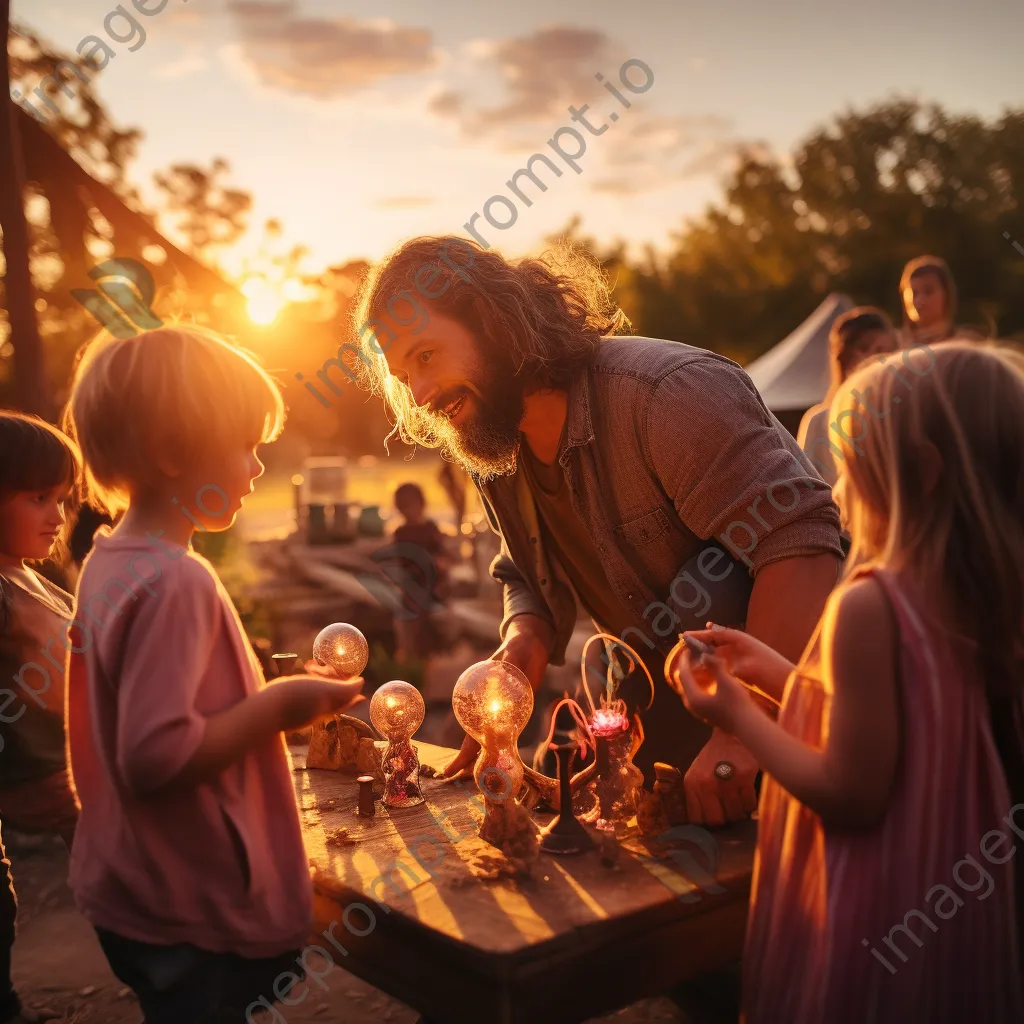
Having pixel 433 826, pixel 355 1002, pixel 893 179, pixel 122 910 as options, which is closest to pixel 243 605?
pixel 355 1002

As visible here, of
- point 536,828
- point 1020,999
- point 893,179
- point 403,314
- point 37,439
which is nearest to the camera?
point 1020,999

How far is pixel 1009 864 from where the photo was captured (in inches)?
60.6

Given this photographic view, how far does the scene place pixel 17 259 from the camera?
18.7ft

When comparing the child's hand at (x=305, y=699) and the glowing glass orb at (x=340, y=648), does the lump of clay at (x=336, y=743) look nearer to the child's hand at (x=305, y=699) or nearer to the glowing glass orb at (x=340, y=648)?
the glowing glass orb at (x=340, y=648)

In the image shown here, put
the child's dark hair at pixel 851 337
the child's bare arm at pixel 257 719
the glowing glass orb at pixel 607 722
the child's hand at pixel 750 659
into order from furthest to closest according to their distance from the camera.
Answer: the child's dark hair at pixel 851 337
the glowing glass orb at pixel 607 722
the child's hand at pixel 750 659
the child's bare arm at pixel 257 719

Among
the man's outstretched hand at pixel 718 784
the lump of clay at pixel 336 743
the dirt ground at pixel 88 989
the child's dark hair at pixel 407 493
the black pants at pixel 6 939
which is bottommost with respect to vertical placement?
the dirt ground at pixel 88 989

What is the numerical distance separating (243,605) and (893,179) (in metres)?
33.6

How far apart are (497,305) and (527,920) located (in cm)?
176

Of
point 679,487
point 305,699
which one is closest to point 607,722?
point 679,487

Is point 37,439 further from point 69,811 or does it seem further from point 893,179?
Result: point 893,179

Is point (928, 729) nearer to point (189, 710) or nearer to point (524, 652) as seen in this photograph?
point (189, 710)

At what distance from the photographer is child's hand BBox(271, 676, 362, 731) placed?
1.68 metres

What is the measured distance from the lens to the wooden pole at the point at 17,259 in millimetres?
5680

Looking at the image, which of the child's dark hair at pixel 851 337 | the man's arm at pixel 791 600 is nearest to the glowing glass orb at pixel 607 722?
the man's arm at pixel 791 600
